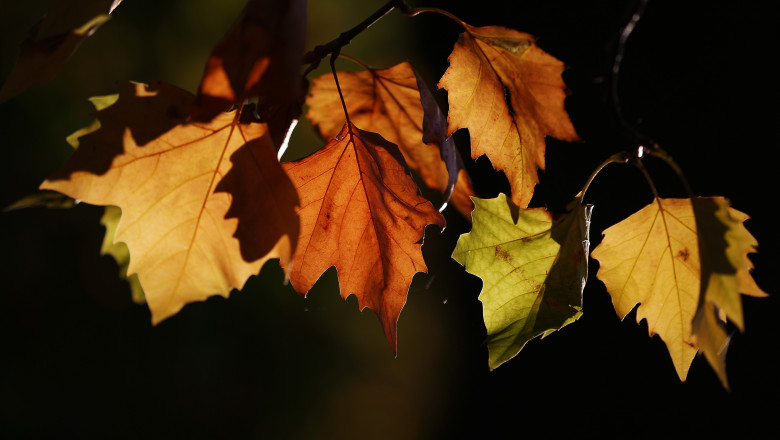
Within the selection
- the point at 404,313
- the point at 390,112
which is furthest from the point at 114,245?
the point at 404,313

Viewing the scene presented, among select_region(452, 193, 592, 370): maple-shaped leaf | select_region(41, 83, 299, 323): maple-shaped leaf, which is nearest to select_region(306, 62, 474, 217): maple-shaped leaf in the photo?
select_region(452, 193, 592, 370): maple-shaped leaf

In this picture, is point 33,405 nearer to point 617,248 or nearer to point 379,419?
point 379,419

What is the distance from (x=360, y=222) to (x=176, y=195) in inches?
6.7

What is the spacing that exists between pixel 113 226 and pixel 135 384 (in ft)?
12.2

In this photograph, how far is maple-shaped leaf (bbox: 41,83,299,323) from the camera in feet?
1.45

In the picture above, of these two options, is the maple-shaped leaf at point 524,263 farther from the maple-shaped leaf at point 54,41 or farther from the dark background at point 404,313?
the dark background at point 404,313

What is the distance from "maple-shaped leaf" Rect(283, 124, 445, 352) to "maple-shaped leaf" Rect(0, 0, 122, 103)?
19 cm

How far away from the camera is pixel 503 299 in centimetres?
53

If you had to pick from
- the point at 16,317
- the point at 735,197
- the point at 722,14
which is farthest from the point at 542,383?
the point at 16,317

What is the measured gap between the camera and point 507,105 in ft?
1.71

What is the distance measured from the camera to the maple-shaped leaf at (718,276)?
35cm

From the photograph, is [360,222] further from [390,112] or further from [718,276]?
[718,276]

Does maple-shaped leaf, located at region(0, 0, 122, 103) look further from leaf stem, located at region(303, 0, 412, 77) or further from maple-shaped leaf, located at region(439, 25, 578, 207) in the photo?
maple-shaped leaf, located at region(439, 25, 578, 207)

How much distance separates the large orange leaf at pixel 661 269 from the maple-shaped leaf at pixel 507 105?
11cm
